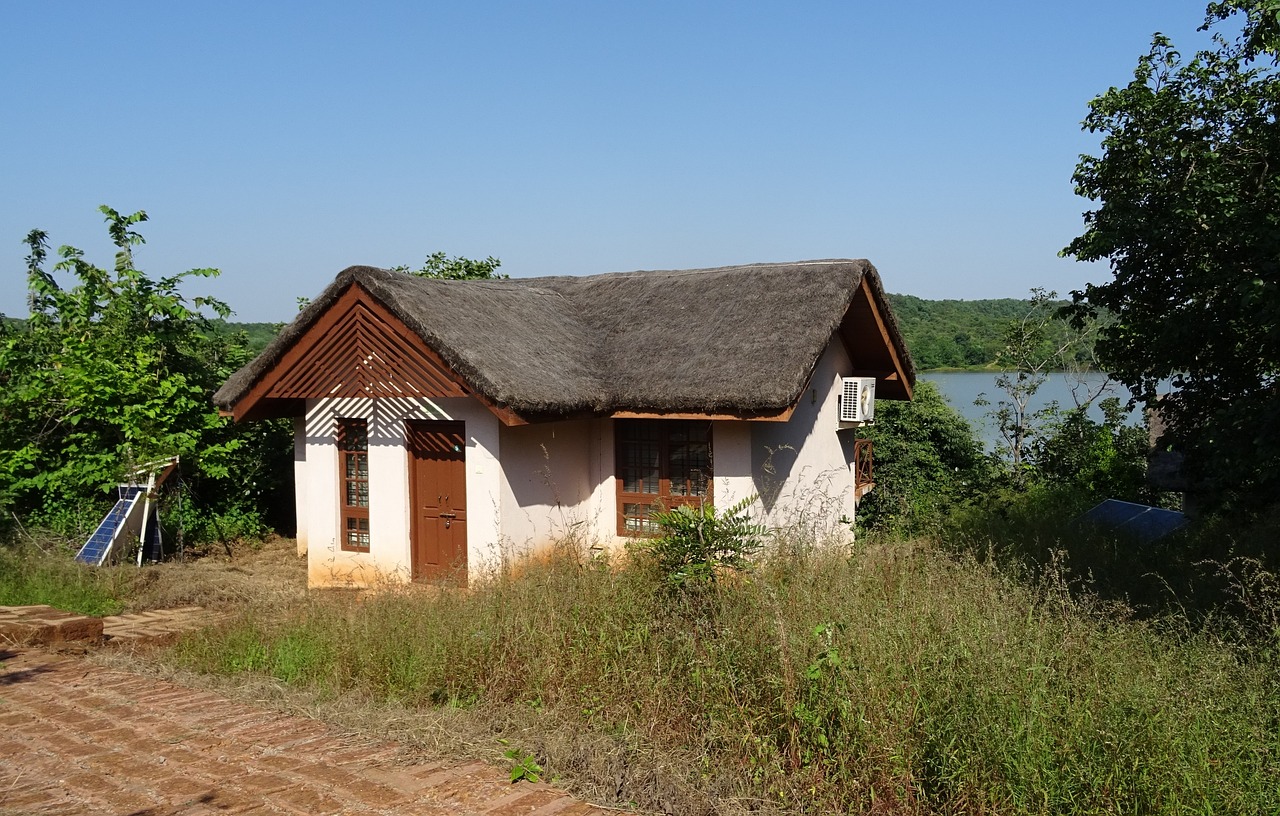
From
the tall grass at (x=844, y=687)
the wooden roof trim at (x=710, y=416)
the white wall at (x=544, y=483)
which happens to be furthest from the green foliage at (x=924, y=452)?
the tall grass at (x=844, y=687)

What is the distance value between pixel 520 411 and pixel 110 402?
281 inches

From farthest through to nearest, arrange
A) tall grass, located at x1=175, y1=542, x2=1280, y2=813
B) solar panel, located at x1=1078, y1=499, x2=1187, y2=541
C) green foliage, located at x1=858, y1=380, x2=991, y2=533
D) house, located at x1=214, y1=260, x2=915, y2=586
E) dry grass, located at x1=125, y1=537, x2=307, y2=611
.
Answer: green foliage, located at x1=858, y1=380, x2=991, y2=533, solar panel, located at x1=1078, y1=499, x2=1187, y2=541, house, located at x1=214, y1=260, x2=915, y2=586, dry grass, located at x1=125, y1=537, x2=307, y2=611, tall grass, located at x1=175, y1=542, x2=1280, y2=813

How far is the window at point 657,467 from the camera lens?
11.8 m

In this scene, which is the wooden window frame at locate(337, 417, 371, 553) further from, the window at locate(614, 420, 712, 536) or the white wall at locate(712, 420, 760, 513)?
the white wall at locate(712, 420, 760, 513)

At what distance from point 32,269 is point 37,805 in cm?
1422

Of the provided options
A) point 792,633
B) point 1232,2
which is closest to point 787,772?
point 792,633

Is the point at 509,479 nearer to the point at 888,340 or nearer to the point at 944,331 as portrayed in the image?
the point at 888,340

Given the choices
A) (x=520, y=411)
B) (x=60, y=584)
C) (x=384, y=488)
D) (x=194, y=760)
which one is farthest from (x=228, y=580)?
(x=194, y=760)

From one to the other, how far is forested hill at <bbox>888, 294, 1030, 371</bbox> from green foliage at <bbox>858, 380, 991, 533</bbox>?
1036cm

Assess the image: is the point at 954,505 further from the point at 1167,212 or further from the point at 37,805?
the point at 37,805

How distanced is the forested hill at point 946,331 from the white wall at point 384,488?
893 inches

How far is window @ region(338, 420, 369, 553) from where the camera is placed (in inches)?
471

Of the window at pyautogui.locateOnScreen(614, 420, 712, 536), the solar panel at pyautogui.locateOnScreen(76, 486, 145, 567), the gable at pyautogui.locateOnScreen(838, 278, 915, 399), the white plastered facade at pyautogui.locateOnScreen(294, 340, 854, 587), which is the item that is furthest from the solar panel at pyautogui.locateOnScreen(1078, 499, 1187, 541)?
the solar panel at pyautogui.locateOnScreen(76, 486, 145, 567)

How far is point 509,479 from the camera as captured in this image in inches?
427
